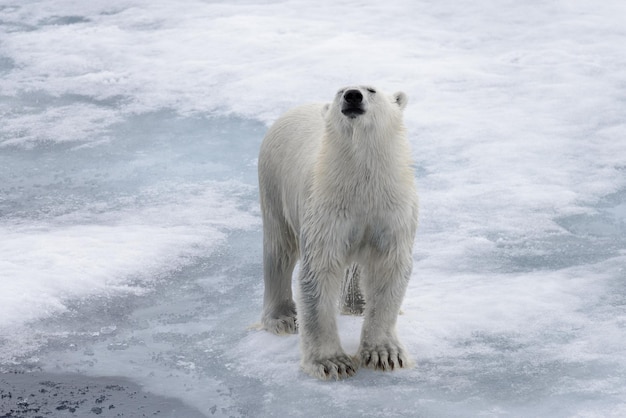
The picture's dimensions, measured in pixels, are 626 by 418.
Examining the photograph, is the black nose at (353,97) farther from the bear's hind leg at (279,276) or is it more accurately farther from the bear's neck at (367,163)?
the bear's hind leg at (279,276)

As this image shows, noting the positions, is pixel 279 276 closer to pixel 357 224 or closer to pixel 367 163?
pixel 357 224

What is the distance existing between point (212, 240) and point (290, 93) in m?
2.91

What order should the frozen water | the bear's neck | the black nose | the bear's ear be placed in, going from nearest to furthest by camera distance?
the black nose, the bear's neck, the bear's ear, the frozen water

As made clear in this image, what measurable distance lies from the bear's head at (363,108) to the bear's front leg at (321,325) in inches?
22.6

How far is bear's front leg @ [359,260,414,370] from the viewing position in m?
4.08

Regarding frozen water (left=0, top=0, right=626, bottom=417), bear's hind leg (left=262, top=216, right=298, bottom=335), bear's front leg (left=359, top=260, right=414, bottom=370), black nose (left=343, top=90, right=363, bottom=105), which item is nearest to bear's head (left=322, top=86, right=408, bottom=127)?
black nose (left=343, top=90, right=363, bottom=105)

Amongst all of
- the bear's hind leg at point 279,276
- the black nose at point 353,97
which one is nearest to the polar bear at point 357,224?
the black nose at point 353,97

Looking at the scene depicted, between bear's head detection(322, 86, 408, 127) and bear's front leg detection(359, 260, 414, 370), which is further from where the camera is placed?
bear's front leg detection(359, 260, 414, 370)

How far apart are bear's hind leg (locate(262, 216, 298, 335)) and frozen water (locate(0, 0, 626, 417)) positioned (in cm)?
13

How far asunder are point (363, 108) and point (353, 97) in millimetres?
63

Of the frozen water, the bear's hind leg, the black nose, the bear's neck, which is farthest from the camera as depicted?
the bear's hind leg

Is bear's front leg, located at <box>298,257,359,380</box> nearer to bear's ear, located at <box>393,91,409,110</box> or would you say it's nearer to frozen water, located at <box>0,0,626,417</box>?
frozen water, located at <box>0,0,626,417</box>

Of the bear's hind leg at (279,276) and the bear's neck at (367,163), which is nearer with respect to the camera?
the bear's neck at (367,163)

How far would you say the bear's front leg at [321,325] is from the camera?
13.3 feet
